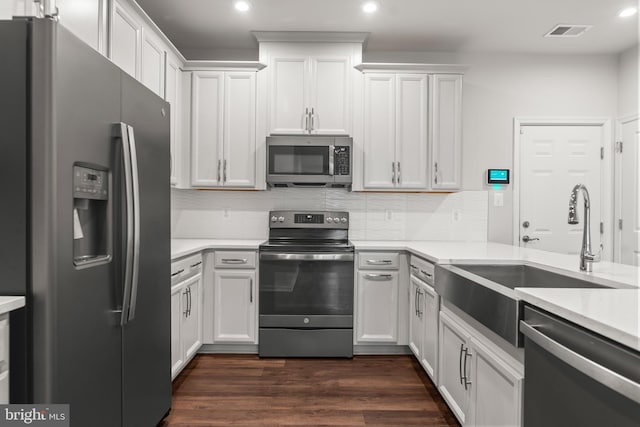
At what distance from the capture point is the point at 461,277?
1.94 meters

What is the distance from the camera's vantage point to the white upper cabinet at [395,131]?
3352 mm

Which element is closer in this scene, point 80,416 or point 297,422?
point 80,416

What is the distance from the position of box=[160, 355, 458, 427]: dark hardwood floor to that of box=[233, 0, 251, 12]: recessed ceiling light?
2685 millimetres

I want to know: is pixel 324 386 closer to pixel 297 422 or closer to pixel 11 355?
pixel 297 422

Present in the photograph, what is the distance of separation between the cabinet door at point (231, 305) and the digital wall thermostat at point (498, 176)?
93.9 inches

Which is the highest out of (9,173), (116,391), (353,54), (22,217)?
(353,54)

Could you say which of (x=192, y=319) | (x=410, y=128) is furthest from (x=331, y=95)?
(x=192, y=319)

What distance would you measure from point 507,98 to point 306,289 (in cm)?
263

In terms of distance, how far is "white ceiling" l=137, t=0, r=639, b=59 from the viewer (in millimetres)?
2854

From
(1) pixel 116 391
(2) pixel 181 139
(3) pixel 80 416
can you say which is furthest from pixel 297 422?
(2) pixel 181 139

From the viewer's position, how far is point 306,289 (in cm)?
307

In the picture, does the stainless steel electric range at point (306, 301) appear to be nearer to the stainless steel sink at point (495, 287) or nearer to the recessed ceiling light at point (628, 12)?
the stainless steel sink at point (495, 287)

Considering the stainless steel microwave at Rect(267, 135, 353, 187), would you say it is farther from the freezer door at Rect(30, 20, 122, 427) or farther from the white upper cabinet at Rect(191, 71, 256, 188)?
the freezer door at Rect(30, 20, 122, 427)

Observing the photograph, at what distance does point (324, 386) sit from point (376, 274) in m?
0.96
